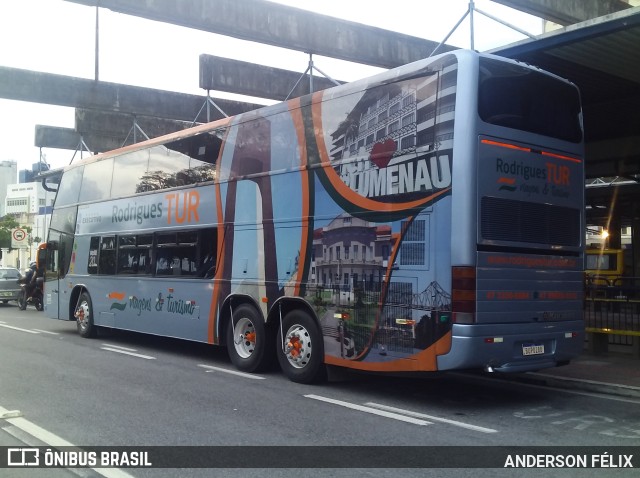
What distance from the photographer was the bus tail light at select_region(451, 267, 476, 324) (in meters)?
7.11

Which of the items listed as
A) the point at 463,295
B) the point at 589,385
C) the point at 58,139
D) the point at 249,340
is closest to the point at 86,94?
the point at 58,139

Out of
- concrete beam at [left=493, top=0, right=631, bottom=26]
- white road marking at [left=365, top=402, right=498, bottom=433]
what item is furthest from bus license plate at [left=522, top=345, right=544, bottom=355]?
concrete beam at [left=493, top=0, right=631, bottom=26]

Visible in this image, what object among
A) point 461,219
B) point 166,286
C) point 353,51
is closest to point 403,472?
point 461,219

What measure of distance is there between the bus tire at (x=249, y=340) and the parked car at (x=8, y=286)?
65.6ft

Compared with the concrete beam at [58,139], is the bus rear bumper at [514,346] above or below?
below

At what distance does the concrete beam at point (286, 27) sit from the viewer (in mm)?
13094

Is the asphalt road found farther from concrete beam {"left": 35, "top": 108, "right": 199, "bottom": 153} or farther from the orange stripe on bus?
concrete beam {"left": 35, "top": 108, "right": 199, "bottom": 153}

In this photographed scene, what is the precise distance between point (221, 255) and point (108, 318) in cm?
451

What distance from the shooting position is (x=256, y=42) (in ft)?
48.1

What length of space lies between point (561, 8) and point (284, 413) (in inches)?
453

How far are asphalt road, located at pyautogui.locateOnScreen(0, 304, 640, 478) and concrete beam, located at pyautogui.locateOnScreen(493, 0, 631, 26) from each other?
789 cm

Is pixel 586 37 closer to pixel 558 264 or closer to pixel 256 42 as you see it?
pixel 558 264

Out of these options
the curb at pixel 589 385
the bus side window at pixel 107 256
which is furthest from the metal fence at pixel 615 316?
the bus side window at pixel 107 256

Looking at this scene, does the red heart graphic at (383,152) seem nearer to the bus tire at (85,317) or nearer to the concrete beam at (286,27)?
the concrete beam at (286,27)
